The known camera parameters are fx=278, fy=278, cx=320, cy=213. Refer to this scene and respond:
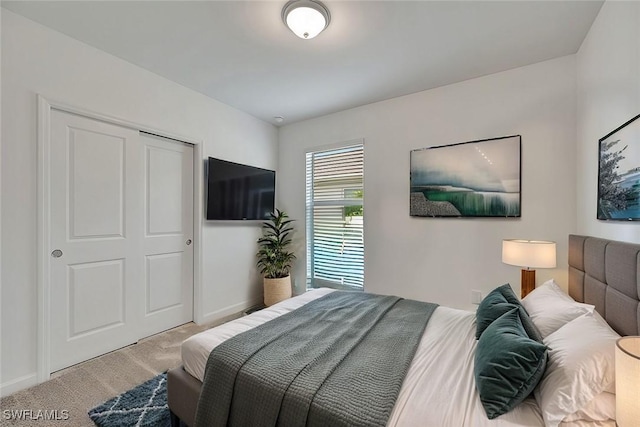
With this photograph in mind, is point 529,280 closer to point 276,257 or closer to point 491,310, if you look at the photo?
point 491,310

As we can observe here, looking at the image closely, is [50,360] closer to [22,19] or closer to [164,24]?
[22,19]

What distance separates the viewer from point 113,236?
2.56m

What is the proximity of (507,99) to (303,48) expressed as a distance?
6.52 ft

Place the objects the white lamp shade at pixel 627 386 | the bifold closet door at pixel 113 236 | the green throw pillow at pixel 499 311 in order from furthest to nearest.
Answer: the bifold closet door at pixel 113 236
the green throw pillow at pixel 499 311
the white lamp shade at pixel 627 386

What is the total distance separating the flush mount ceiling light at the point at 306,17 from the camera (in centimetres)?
182

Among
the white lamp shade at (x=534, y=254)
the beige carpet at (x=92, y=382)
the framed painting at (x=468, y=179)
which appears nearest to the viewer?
the beige carpet at (x=92, y=382)

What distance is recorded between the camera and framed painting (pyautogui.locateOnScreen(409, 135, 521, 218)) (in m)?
2.64

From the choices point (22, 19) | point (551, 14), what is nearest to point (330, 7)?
point (551, 14)

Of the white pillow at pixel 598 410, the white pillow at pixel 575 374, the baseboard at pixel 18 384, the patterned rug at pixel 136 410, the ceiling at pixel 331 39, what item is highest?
the ceiling at pixel 331 39

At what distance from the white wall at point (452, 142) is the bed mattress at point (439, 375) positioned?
1.04m

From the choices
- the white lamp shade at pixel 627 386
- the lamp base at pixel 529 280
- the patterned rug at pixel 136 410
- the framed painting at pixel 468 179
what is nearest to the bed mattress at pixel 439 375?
the white lamp shade at pixel 627 386

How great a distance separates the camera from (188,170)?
323 centimetres

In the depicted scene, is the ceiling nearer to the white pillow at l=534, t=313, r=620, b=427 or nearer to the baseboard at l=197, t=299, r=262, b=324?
the white pillow at l=534, t=313, r=620, b=427

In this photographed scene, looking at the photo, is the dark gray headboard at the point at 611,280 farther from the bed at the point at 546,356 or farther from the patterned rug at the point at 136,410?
the patterned rug at the point at 136,410
